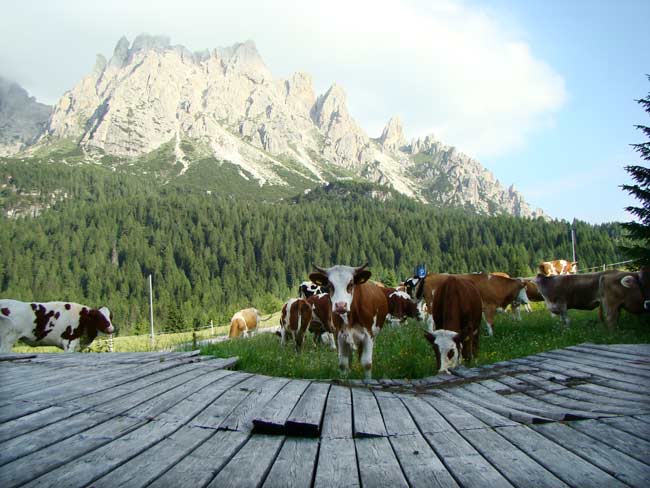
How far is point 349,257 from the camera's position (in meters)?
148

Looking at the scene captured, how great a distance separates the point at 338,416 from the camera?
402 centimetres

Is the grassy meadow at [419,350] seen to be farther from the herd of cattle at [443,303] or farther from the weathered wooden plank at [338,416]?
the weathered wooden plank at [338,416]

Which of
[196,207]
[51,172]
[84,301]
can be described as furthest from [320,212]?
[51,172]

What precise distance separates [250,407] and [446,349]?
491 cm

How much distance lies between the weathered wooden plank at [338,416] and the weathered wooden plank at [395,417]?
12.4 inches

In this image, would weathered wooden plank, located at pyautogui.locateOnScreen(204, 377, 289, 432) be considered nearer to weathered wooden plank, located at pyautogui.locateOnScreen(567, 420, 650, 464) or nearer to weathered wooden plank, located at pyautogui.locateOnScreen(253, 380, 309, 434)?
weathered wooden plank, located at pyautogui.locateOnScreen(253, 380, 309, 434)

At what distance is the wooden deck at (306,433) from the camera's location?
2.64 m

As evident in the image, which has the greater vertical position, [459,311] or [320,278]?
[320,278]

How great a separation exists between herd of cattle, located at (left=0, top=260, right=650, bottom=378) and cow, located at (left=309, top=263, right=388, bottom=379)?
19mm

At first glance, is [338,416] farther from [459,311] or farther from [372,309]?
[459,311]

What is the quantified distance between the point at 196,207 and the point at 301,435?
171794 mm

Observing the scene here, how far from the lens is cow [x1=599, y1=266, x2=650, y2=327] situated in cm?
1319

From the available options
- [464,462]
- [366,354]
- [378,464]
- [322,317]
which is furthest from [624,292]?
[378,464]

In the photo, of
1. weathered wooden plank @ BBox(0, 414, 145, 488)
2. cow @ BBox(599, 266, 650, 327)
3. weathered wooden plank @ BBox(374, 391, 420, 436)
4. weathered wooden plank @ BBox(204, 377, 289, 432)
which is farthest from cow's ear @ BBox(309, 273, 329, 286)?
cow @ BBox(599, 266, 650, 327)
